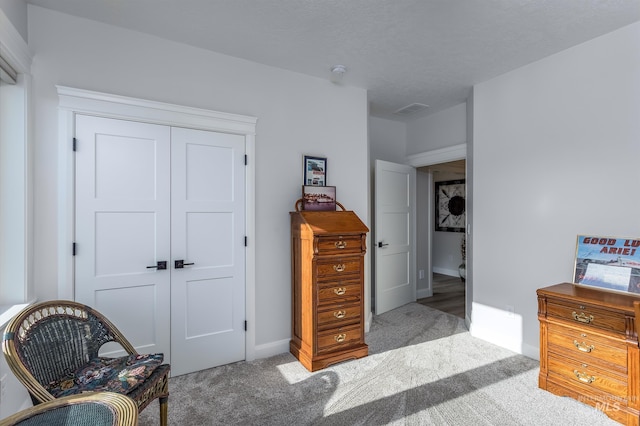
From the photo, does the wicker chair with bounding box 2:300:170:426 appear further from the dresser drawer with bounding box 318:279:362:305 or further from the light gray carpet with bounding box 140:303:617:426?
the dresser drawer with bounding box 318:279:362:305

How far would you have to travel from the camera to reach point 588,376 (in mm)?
2318

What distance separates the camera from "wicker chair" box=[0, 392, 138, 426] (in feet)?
3.66

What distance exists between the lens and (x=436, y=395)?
2469 millimetres

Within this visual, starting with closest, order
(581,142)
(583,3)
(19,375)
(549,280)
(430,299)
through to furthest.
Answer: (19,375), (583,3), (581,142), (549,280), (430,299)

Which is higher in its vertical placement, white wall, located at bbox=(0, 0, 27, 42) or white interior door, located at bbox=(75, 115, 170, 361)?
white wall, located at bbox=(0, 0, 27, 42)

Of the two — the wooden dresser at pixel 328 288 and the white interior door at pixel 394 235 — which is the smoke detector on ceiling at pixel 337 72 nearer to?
the white interior door at pixel 394 235

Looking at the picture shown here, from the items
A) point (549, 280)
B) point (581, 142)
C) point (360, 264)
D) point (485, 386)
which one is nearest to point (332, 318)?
point (360, 264)

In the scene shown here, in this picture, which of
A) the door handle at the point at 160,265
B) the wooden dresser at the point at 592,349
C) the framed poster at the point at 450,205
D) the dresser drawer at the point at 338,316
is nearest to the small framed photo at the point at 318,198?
the dresser drawer at the point at 338,316

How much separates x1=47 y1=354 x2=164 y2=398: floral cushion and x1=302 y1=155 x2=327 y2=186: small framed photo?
2.11m

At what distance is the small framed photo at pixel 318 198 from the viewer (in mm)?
3281

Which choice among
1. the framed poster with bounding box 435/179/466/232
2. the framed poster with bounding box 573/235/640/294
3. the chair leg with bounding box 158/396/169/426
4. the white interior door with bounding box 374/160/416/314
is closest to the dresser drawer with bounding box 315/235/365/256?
the white interior door with bounding box 374/160/416/314

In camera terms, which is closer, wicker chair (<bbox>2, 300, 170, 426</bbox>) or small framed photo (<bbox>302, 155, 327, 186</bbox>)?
wicker chair (<bbox>2, 300, 170, 426</bbox>)

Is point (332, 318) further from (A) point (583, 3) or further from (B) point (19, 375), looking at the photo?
(A) point (583, 3)

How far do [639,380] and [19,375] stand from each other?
3471 millimetres
